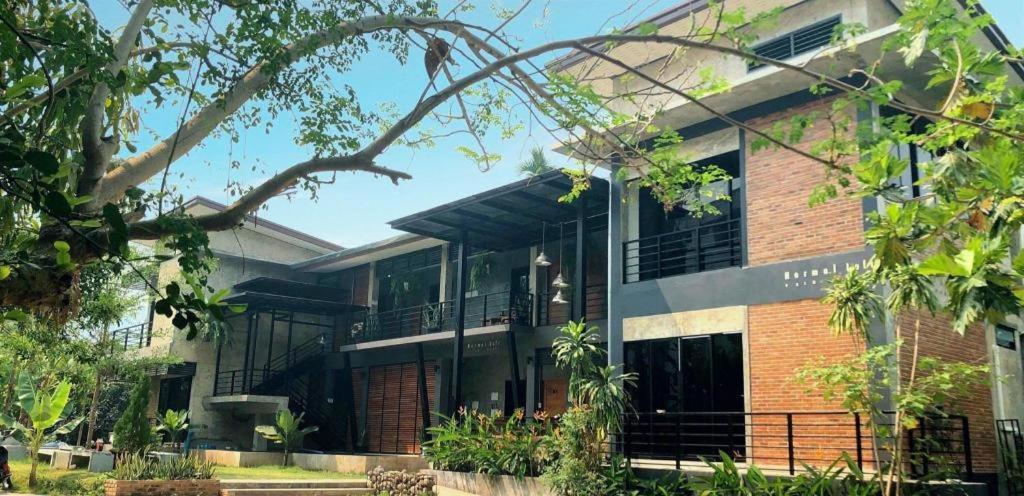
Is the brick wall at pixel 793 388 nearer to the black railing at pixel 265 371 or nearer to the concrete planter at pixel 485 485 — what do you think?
the concrete planter at pixel 485 485

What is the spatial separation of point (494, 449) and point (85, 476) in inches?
323

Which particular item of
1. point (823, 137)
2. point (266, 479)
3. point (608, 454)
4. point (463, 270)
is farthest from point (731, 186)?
point (266, 479)

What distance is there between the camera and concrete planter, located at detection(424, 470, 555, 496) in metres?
13.8

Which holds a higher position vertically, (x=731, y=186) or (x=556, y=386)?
(x=731, y=186)

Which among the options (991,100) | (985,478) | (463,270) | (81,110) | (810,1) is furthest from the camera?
(463,270)

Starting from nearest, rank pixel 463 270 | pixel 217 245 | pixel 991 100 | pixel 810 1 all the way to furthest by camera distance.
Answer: pixel 991 100
pixel 810 1
pixel 463 270
pixel 217 245

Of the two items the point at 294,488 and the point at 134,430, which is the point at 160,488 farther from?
the point at 134,430

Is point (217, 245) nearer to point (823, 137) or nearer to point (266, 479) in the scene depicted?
point (266, 479)

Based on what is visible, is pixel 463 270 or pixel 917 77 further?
pixel 463 270

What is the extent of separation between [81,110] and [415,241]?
58.1 ft

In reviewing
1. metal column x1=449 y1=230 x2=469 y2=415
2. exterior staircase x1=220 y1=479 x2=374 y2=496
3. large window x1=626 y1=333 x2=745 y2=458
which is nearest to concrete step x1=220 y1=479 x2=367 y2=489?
exterior staircase x1=220 y1=479 x2=374 y2=496

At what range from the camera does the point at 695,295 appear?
13758 mm

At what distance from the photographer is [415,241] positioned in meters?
22.7

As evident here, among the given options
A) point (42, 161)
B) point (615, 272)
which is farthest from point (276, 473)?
point (42, 161)
